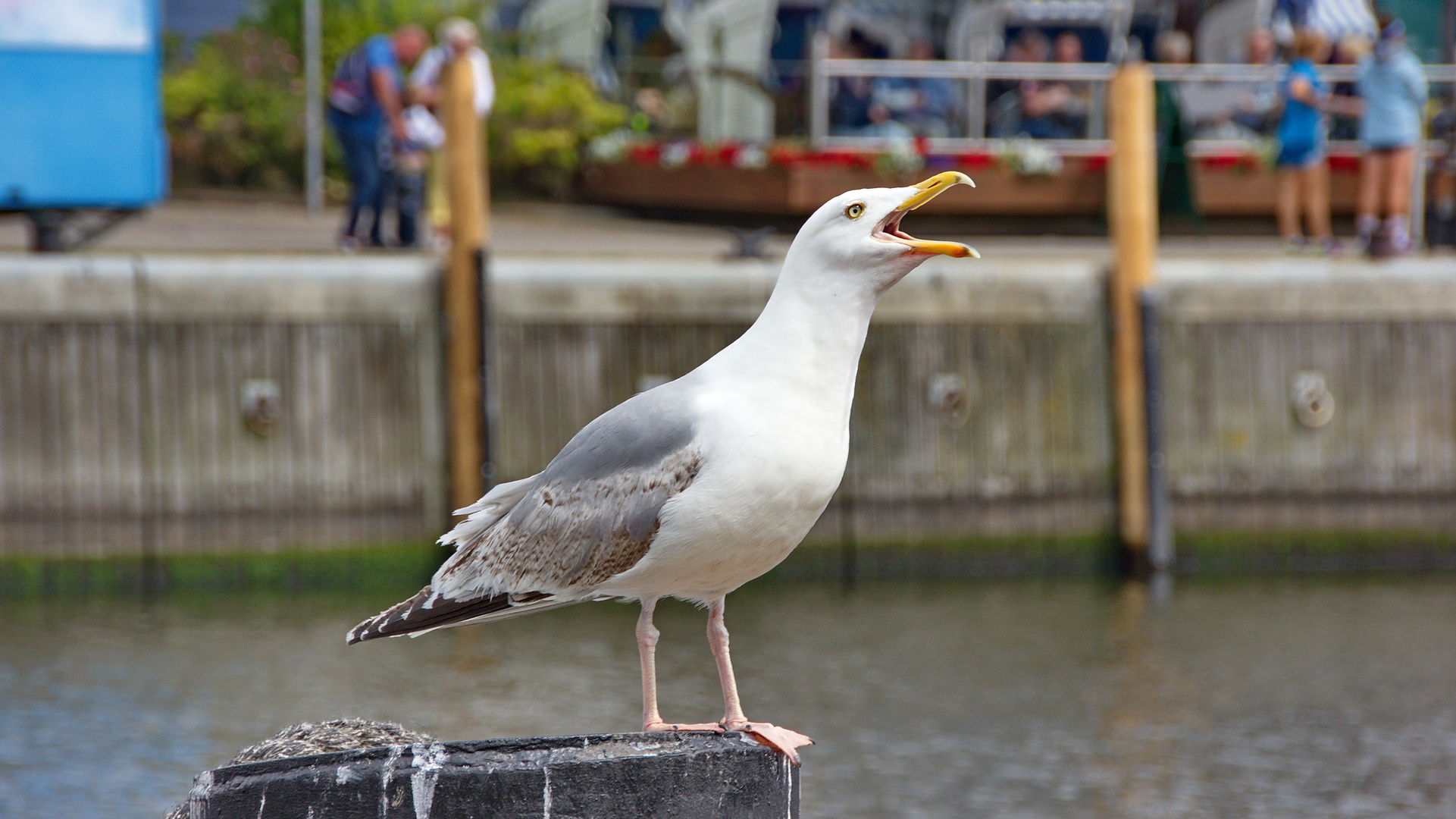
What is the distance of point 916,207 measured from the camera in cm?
370

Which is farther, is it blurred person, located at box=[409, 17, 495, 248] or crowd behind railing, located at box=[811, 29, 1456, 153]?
crowd behind railing, located at box=[811, 29, 1456, 153]

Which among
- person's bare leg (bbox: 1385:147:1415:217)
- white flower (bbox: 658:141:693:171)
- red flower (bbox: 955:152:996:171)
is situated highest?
white flower (bbox: 658:141:693:171)

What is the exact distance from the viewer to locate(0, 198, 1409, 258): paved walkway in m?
13.3

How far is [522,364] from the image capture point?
1124cm

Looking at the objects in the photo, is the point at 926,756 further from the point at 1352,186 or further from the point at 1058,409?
the point at 1352,186

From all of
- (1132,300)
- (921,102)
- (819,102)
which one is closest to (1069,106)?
(921,102)

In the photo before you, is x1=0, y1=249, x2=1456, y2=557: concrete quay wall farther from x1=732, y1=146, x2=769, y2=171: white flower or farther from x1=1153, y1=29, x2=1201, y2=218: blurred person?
x1=732, y1=146, x2=769, y2=171: white flower

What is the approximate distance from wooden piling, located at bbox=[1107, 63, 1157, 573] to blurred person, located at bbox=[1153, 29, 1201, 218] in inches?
105

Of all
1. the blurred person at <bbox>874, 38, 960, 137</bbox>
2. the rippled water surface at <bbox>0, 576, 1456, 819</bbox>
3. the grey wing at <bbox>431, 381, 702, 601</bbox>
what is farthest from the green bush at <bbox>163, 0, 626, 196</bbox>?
the grey wing at <bbox>431, 381, 702, 601</bbox>

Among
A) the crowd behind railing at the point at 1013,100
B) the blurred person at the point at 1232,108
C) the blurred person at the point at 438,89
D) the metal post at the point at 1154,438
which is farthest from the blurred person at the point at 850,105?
the metal post at the point at 1154,438

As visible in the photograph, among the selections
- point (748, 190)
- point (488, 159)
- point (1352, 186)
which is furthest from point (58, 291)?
point (1352, 186)

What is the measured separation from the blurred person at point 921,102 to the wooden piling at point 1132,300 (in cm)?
462

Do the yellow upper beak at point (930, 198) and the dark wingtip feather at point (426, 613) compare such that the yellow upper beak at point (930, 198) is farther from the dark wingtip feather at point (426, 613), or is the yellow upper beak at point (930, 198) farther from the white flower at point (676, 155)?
the white flower at point (676, 155)

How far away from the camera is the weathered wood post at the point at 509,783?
350cm
